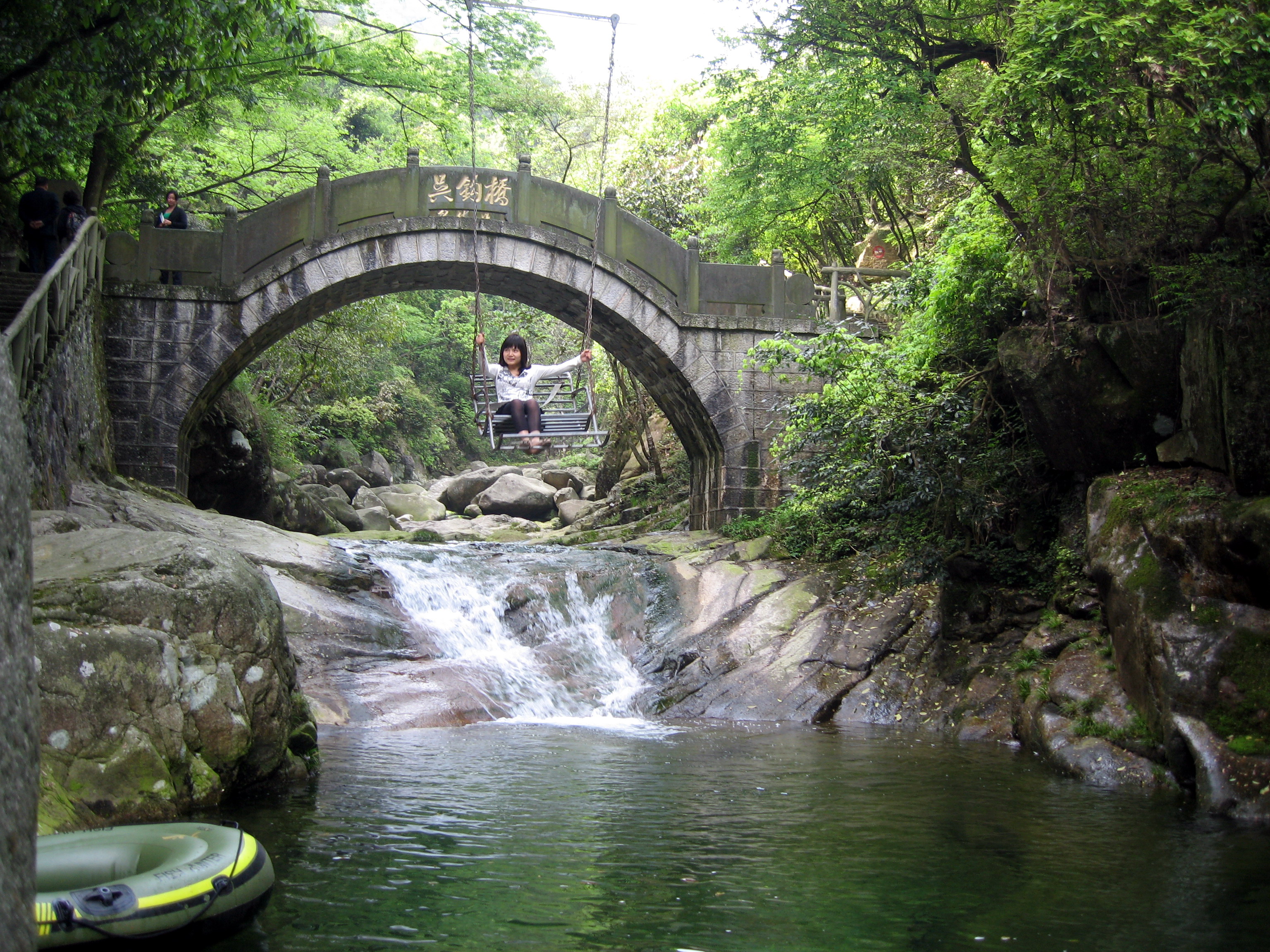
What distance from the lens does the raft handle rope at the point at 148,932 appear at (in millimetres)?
3410

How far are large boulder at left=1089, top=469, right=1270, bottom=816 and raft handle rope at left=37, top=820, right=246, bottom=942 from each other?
5.44 meters

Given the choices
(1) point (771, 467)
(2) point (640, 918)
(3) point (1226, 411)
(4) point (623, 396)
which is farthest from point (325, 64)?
(2) point (640, 918)

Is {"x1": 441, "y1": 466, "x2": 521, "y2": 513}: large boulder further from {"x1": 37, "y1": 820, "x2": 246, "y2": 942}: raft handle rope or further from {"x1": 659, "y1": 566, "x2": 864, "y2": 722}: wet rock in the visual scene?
{"x1": 37, "y1": 820, "x2": 246, "y2": 942}: raft handle rope

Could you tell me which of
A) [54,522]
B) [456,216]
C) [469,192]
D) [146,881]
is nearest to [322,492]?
[456,216]

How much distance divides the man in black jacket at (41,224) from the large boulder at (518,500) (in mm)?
16107

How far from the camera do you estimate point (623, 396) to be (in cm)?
2414

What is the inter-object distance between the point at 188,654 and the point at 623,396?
A: 1868 cm

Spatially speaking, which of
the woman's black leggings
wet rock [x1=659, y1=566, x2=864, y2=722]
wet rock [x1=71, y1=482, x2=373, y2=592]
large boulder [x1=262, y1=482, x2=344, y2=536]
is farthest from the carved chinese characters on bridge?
wet rock [x1=659, y1=566, x2=864, y2=722]

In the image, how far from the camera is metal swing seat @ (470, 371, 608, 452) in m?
11.5

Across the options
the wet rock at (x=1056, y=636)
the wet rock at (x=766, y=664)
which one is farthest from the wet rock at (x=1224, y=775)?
the wet rock at (x=766, y=664)

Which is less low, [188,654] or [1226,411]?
[1226,411]

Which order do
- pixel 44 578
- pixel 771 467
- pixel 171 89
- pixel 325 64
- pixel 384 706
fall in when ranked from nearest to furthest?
pixel 44 578, pixel 384 706, pixel 171 89, pixel 325 64, pixel 771 467

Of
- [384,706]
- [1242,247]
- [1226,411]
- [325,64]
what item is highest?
[325,64]

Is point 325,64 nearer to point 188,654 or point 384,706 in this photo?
point 384,706
